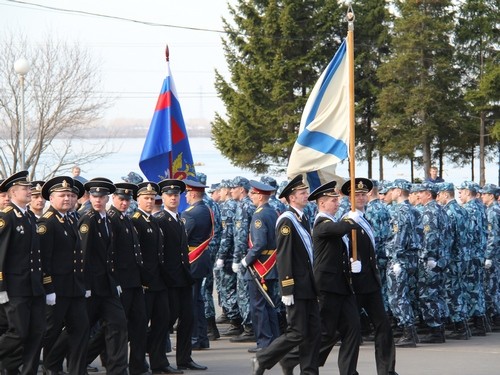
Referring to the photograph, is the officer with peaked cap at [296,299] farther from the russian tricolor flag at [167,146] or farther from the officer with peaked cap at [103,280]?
the russian tricolor flag at [167,146]

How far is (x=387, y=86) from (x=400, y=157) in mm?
3121

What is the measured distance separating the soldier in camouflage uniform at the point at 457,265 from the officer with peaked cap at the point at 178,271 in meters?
4.60

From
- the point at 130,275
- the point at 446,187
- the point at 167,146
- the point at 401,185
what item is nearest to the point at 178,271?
the point at 130,275

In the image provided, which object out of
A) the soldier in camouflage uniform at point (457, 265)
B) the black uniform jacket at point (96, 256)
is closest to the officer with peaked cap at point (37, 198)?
the black uniform jacket at point (96, 256)

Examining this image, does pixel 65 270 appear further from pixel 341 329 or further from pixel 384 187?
pixel 384 187

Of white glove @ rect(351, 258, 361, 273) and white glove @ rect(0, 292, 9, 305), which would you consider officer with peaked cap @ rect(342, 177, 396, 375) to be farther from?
white glove @ rect(0, 292, 9, 305)

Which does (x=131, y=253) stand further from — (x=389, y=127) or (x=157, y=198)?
(x=389, y=127)

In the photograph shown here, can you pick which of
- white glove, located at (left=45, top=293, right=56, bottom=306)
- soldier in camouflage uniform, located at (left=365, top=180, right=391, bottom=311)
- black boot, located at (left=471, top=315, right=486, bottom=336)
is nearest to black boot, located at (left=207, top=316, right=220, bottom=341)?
soldier in camouflage uniform, located at (left=365, top=180, right=391, bottom=311)

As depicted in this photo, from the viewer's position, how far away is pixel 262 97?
152ft

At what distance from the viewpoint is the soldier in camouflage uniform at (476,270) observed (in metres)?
16.2

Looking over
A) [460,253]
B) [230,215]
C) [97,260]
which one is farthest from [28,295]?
[460,253]

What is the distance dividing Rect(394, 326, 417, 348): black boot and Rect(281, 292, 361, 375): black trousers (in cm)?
360

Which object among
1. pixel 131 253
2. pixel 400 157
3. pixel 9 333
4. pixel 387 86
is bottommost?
pixel 9 333

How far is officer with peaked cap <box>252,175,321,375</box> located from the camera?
35.7 ft
